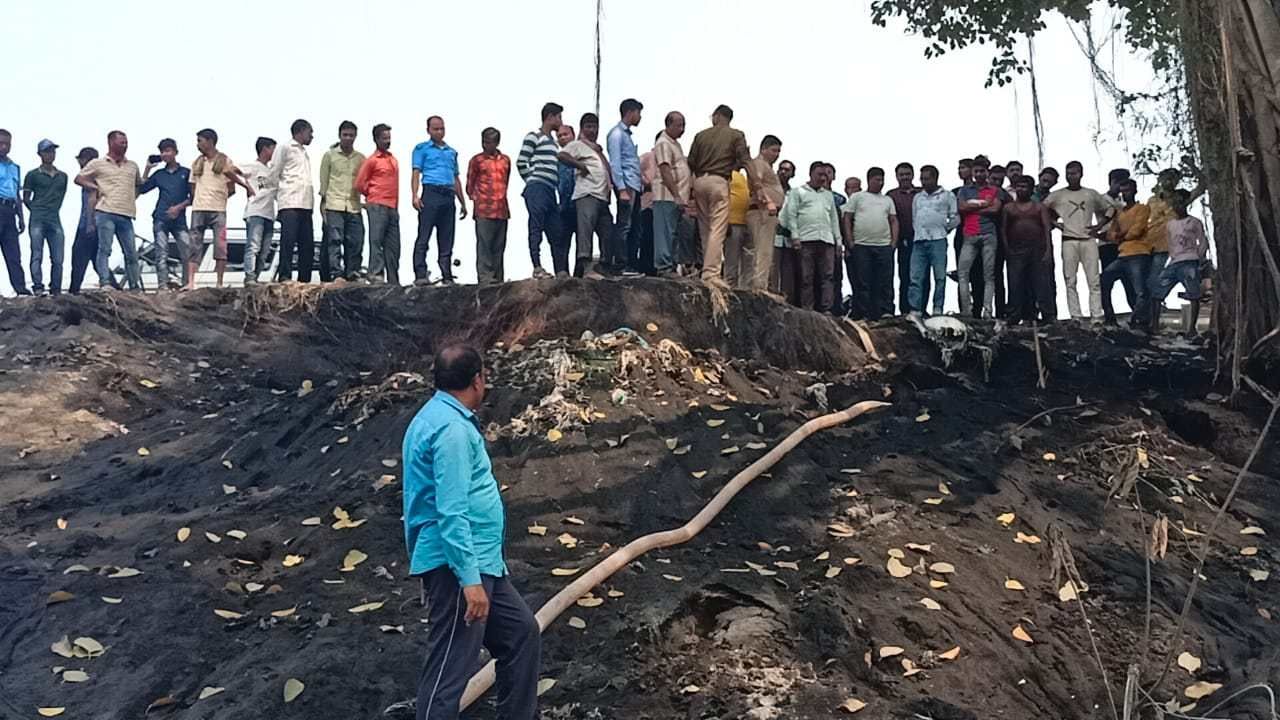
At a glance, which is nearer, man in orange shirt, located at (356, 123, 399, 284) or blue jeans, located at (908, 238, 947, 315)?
man in orange shirt, located at (356, 123, 399, 284)

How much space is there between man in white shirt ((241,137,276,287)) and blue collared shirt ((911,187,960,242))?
5977mm

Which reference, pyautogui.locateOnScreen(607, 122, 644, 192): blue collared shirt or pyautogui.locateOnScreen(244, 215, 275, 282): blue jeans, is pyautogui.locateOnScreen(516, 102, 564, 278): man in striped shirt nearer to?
pyautogui.locateOnScreen(607, 122, 644, 192): blue collared shirt

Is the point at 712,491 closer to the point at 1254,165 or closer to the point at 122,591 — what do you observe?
the point at 122,591

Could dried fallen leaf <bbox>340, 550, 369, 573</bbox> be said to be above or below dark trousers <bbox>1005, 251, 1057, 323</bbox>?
below

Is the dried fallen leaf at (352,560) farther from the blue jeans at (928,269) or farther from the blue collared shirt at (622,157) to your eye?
the blue jeans at (928,269)

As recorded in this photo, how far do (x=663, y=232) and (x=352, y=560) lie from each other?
479 cm

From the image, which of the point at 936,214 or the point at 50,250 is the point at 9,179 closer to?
the point at 50,250

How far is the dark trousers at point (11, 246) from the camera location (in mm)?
12211

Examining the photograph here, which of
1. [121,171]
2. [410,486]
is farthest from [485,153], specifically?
[410,486]

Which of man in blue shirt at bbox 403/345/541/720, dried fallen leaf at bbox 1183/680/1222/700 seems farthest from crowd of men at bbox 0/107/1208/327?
man in blue shirt at bbox 403/345/541/720

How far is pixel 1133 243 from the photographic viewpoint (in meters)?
11.9

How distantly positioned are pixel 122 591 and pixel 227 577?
0.55 meters

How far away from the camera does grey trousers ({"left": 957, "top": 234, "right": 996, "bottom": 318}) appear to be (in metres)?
12.2

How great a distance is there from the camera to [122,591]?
6996 millimetres
